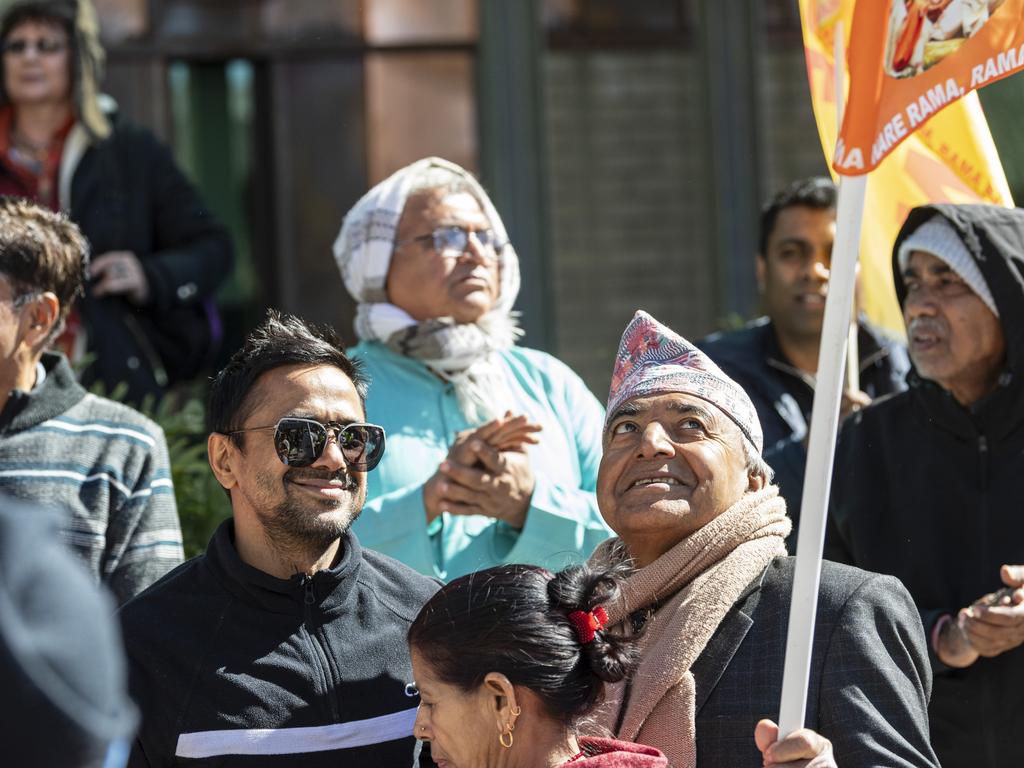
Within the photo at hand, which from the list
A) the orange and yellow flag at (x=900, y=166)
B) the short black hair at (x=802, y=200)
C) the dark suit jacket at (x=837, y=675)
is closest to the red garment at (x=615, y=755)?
the dark suit jacket at (x=837, y=675)

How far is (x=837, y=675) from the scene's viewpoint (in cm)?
329

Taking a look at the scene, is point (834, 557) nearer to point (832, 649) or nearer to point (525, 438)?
point (525, 438)

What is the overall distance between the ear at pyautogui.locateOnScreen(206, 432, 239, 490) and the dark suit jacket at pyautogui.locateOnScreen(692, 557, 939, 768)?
103 cm

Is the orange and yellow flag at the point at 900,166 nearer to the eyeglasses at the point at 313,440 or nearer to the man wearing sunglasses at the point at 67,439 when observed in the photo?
the eyeglasses at the point at 313,440

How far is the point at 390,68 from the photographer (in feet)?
26.5

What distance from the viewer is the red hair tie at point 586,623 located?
3104mm

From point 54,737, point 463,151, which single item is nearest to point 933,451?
point 54,737

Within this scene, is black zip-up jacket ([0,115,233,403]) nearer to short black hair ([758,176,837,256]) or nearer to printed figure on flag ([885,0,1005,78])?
short black hair ([758,176,837,256])

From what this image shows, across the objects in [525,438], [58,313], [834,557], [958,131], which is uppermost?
[958,131]

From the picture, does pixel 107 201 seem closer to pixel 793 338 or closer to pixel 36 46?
pixel 36 46

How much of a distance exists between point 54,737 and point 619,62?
6.95 m

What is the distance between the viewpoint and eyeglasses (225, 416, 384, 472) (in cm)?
355

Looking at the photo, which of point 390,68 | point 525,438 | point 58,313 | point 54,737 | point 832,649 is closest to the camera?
point 54,737

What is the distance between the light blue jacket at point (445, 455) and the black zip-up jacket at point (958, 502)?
27.7 inches
